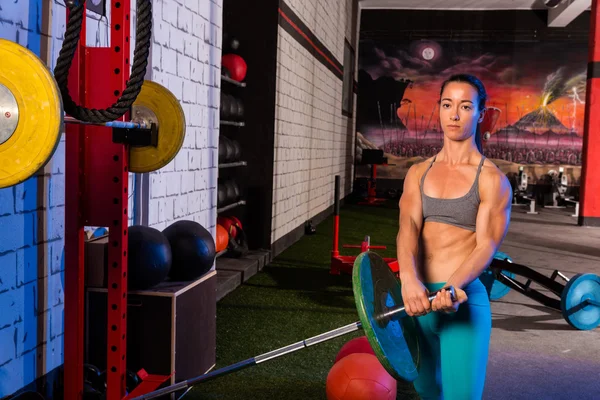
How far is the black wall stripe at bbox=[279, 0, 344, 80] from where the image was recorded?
6.33 meters

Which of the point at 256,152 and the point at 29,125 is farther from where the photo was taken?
the point at 256,152

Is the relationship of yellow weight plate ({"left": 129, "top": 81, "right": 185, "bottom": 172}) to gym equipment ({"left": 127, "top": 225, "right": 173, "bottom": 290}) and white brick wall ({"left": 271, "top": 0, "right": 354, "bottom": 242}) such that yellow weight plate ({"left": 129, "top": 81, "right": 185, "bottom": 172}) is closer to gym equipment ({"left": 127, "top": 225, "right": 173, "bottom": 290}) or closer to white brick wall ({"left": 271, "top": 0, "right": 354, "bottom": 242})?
gym equipment ({"left": 127, "top": 225, "right": 173, "bottom": 290})

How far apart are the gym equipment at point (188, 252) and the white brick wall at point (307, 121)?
10.9ft

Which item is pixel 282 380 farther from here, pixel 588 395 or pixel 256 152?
pixel 256 152

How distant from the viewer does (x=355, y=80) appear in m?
13.7

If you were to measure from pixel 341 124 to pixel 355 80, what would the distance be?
7.09ft

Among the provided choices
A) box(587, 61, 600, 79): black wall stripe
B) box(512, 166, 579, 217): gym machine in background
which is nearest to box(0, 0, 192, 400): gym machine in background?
box(587, 61, 600, 79): black wall stripe

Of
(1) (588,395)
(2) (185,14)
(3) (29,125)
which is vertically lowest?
(1) (588,395)

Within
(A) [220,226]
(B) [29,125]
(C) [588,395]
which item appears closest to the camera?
(B) [29,125]

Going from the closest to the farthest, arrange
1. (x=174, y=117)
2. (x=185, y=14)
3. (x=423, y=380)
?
1. (x=423, y=380)
2. (x=174, y=117)
3. (x=185, y=14)

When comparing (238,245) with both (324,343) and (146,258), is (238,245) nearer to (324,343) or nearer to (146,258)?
(324,343)

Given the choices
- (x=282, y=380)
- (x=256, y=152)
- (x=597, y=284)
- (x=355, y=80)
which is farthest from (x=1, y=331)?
(x=355, y=80)

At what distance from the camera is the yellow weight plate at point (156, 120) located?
98.6 inches

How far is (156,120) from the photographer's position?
2514mm
